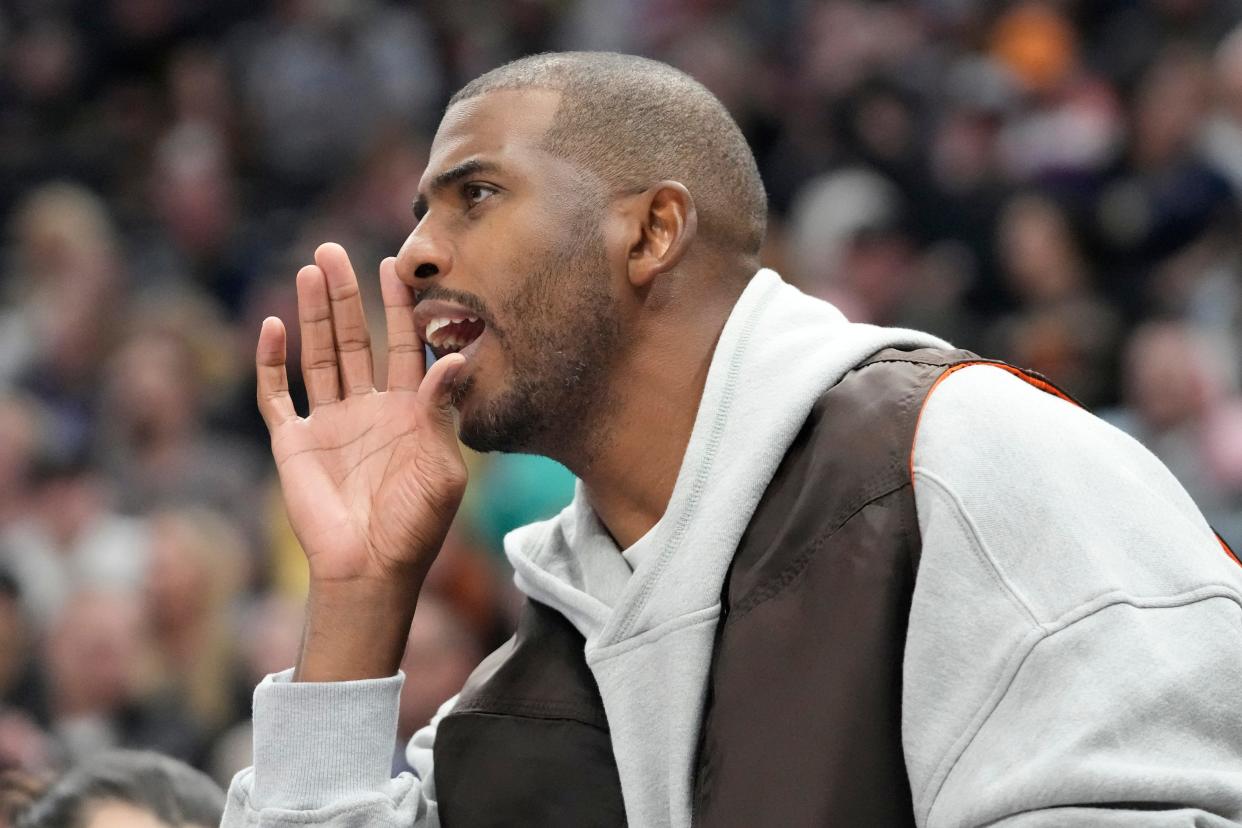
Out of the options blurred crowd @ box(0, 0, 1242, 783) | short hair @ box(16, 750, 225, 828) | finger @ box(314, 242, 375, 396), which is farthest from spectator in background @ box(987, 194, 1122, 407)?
short hair @ box(16, 750, 225, 828)

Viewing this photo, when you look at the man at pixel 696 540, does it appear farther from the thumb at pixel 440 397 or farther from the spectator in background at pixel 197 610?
the spectator in background at pixel 197 610

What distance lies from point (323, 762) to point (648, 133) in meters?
0.83

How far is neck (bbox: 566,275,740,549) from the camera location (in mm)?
2039

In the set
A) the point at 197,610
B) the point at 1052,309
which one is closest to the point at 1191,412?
the point at 1052,309

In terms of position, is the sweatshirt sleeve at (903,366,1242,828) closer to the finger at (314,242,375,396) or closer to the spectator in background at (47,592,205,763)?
the finger at (314,242,375,396)

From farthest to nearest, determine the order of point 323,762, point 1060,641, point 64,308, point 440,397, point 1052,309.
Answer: point 64,308, point 1052,309, point 440,397, point 323,762, point 1060,641

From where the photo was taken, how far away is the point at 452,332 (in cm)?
211

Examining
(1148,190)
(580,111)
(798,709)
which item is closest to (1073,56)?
(1148,190)

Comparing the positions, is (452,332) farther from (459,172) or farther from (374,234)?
(374,234)

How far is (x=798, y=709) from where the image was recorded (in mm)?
1693

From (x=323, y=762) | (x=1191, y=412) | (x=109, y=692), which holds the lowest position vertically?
(x=109, y=692)

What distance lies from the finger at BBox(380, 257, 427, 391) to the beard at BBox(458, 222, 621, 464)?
6.3 inches

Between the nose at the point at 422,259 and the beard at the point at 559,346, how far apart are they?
105mm

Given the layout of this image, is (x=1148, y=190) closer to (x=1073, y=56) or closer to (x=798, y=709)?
(x=1073, y=56)
